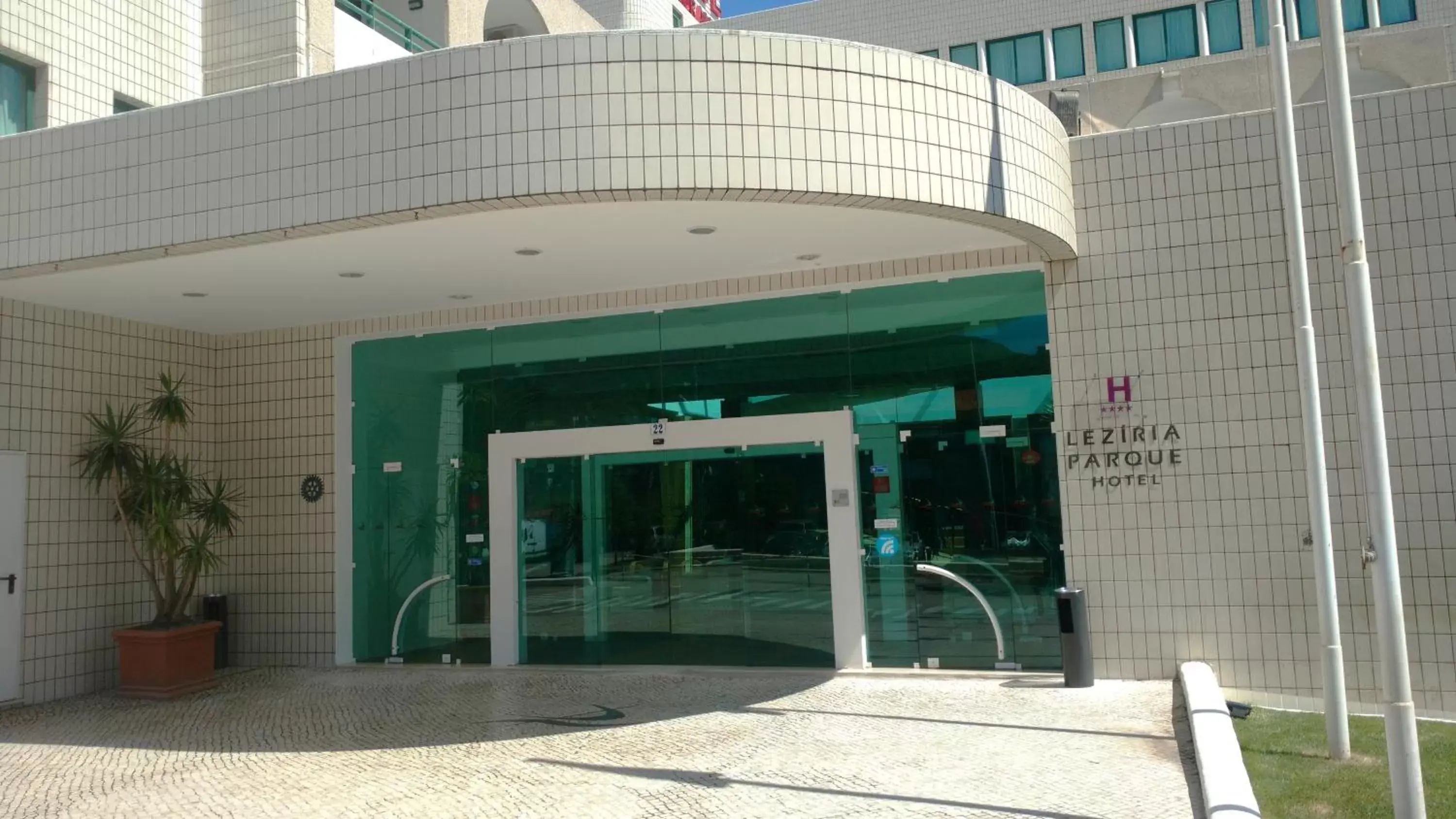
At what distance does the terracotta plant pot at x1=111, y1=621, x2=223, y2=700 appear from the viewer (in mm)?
10227

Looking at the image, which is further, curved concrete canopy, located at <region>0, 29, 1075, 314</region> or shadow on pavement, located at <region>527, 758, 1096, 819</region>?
curved concrete canopy, located at <region>0, 29, 1075, 314</region>

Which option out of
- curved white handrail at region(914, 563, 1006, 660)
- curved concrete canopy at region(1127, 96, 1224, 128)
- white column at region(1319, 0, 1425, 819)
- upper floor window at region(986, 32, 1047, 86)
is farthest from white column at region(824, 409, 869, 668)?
upper floor window at region(986, 32, 1047, 86)

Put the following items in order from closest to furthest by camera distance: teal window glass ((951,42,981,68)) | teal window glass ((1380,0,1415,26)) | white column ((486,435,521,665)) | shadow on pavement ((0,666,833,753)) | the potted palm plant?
shadow on pavement ((0,666,833,753)) → the potted palm plant → white column ((486,435,521,665)) → teal window glass ((1380,0,1415,26)) → teal window glass ((951,42,981,68))

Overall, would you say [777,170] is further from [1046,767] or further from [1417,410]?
[1417,410]

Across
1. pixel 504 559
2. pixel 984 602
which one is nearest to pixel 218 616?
pixel 504 559

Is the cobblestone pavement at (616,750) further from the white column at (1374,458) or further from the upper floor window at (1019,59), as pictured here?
the upper floor window at (1019,59)

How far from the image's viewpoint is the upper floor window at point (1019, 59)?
26.0 m

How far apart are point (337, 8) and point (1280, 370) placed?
37.4 ft

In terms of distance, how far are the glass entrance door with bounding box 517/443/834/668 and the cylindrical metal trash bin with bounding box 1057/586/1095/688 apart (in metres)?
2.24

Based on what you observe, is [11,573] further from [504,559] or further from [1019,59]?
[1019,59]

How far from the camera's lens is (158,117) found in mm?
8383

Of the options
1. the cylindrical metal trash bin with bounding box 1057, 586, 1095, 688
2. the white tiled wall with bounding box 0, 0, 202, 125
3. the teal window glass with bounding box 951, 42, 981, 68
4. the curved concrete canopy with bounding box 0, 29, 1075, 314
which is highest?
the teal window glass with bounding box 951, 42, 981, 68

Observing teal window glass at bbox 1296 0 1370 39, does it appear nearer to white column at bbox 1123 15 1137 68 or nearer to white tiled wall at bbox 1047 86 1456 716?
white column at bbox 1123 15 1137 68

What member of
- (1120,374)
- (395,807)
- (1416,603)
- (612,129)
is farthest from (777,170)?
(1416,603)
